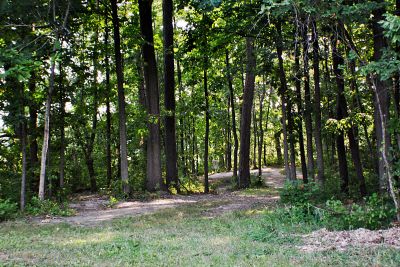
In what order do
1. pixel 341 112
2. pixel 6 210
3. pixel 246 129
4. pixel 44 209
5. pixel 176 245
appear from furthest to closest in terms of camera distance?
pixel 246 129
pixel 341 112
pixel 44 209
pixel 6 210
pixel 176 245

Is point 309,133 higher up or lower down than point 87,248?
higher up

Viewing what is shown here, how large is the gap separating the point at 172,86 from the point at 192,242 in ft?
40.2

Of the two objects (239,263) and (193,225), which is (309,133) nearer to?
(193,225)

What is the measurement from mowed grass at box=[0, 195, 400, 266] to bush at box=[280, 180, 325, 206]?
0.64 m

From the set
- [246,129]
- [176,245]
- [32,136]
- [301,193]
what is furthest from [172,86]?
[176,245]

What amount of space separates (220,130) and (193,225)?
29452 mm

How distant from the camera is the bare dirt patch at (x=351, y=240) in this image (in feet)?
22.0

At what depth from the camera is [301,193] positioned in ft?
34.2

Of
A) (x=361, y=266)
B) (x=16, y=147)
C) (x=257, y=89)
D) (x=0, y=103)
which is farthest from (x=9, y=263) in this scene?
(x=257, y=89)

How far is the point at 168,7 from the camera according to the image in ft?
63.6

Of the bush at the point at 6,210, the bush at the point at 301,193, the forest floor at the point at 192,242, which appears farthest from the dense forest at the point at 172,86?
the forest floor at the point at 192,242

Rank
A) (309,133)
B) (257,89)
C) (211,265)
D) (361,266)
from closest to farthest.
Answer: (361,266) < (211,265) < (309,133) < (257,89)

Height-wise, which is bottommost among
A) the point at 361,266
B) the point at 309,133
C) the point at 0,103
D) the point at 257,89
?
the point at 361,266

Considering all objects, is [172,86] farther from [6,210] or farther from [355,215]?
[355,215]
